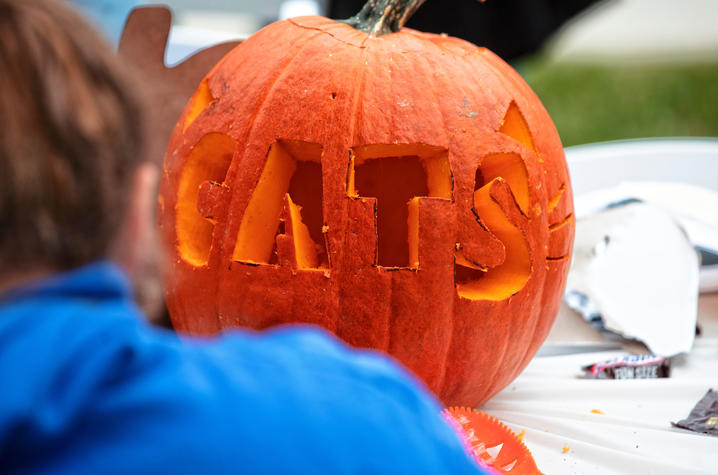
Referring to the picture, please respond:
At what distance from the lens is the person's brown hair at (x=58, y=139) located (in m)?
0.43

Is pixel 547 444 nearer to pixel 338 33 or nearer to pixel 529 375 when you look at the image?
pixel 529 375

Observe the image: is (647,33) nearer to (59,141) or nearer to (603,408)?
(603,408)

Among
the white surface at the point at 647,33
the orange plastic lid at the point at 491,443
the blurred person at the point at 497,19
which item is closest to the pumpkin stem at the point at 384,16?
the orange plastic lid at the point at 491,443

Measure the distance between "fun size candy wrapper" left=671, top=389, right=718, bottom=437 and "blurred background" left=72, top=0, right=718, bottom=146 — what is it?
988mm

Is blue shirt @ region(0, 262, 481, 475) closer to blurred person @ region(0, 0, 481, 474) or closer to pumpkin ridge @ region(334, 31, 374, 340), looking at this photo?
blurred person @ region(0, 0, 481, 474)

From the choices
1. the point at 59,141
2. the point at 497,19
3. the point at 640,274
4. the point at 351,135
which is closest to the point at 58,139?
the point at 59,141

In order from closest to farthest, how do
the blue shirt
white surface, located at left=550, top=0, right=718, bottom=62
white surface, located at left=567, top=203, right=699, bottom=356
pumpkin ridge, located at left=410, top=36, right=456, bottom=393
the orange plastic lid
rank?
the blue shirt → the orange plastic lid → pumpkin ridge, located at left=410, top=36, right=456, bottom=393 → white surface, located at left=567, top=203, right=699, bottom=356 → white surface, located at left=550, top=0, right=718, bottom=62

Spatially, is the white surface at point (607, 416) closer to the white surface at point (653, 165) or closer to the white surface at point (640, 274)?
the white surface at point (640, 274)

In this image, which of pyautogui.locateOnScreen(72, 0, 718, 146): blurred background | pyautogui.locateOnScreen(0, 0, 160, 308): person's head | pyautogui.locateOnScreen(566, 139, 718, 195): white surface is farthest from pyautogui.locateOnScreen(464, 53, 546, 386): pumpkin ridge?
pyautogui.locateOnScreen(566, 139, 718, 195): white surface

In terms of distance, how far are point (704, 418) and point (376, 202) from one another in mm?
610

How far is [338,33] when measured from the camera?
1175 mm

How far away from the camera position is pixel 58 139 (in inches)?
17.4

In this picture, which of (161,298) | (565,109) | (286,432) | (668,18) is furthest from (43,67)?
(668,18)

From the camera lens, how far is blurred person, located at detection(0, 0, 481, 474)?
0.42 metres
